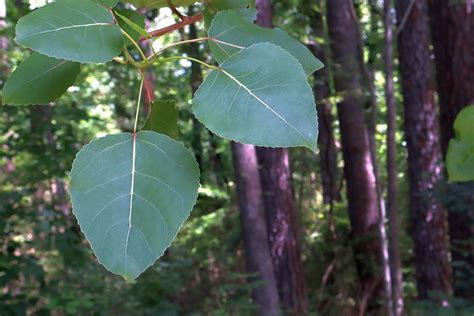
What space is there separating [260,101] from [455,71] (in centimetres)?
602

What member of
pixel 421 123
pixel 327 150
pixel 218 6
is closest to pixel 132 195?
pixel 218 6

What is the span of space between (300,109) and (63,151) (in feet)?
15.1

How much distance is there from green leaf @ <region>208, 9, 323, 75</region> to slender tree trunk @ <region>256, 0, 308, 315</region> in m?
6.47

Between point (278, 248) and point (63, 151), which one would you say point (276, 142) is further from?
point (278, 248)

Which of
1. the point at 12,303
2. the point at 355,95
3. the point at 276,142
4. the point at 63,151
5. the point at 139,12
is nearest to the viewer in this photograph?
the point at 276,142

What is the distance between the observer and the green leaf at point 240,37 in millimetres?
752

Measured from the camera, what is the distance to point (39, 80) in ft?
2.54

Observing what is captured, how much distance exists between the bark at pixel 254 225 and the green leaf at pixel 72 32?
4.97m

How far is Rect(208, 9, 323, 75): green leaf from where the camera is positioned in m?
0.75

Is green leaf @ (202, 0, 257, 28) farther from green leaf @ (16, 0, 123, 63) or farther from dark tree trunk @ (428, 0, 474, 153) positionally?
dark tree trunk @ (428, 0, 474, 153)

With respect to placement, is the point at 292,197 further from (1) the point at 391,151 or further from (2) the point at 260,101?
(2) the point at 260,101

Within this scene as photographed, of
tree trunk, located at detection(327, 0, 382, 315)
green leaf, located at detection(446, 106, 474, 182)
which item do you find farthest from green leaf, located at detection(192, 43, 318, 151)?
tree trunk, located at detection(327, 0, 382, 315)

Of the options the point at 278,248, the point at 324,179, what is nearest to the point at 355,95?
the point at 278,248

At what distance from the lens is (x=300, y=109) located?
599 mm
